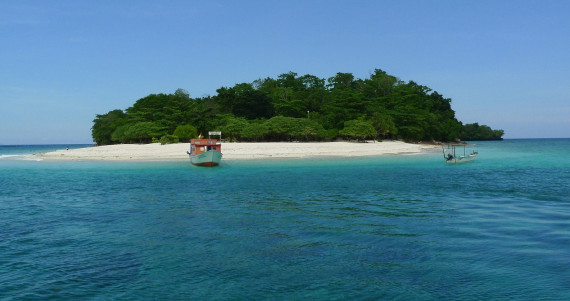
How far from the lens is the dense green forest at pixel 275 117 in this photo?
76688 millimetres

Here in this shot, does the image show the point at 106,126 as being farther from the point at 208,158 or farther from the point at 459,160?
the point at 459,160

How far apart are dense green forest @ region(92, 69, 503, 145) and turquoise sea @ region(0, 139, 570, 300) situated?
5556 centimetres

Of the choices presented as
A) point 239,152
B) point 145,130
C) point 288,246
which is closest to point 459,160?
point 239,152

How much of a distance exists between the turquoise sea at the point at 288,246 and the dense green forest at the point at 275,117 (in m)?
55.6

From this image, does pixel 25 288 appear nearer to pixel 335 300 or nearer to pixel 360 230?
pixel 335 300

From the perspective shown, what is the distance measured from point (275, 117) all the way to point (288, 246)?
67510 mm

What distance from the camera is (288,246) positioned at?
10.7 m

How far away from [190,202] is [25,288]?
11.0 metres

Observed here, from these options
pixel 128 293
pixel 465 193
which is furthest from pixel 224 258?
pixel 465 193

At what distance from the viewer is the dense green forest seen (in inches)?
3019

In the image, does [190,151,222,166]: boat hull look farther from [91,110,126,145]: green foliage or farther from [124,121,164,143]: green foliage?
[91,110,126,145]: green foliage

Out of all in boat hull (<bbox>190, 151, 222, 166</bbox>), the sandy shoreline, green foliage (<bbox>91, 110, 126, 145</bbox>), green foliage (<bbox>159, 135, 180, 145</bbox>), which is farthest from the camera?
green foliage (<bbox>91, 110, 126, 145</bbox>)

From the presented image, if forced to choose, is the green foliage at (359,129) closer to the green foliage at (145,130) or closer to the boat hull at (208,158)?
the green foliage at (145,130)

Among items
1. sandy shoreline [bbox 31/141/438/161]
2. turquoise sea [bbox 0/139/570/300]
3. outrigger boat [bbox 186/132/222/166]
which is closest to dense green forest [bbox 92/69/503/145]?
sandy shoreline [bbox 31/141/438/161]
